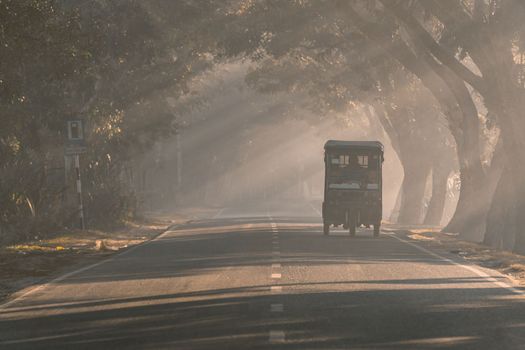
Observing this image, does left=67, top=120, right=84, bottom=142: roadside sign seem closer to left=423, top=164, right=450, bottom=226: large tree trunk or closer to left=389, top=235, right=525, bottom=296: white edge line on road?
left=389, top=235, right=525, bottom=296: white edge line on road

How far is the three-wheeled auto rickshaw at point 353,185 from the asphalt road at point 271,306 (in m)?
11.0

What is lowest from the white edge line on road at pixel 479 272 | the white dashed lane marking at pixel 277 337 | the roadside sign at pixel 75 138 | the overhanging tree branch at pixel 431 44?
the white dashed lane marking at pixel 277 337

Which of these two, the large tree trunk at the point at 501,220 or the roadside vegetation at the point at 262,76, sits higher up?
the roadside vegetation at the point at 262,76

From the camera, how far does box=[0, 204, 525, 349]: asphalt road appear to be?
13.4 meters

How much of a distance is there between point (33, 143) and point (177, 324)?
77.4 ft

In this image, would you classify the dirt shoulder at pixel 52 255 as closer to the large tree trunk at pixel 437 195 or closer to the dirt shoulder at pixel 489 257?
the dirt shoulder at pixel 489 257

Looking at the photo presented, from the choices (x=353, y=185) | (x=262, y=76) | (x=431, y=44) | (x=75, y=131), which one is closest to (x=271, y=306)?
(x=353, y=185)

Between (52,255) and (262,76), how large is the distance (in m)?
35.8

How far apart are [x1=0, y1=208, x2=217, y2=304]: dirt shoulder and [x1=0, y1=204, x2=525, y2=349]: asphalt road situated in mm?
681

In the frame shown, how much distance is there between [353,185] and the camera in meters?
38.6

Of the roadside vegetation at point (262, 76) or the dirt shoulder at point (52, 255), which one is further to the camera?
the roadside vegetation at point (262, 76)

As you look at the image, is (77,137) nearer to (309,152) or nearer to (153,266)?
(153,266)

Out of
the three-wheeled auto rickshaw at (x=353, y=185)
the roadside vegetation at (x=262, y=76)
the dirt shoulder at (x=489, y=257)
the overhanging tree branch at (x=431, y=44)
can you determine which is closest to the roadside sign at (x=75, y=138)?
the roadside vegetation at (x=262, y=76)

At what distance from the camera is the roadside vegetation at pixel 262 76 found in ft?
115
